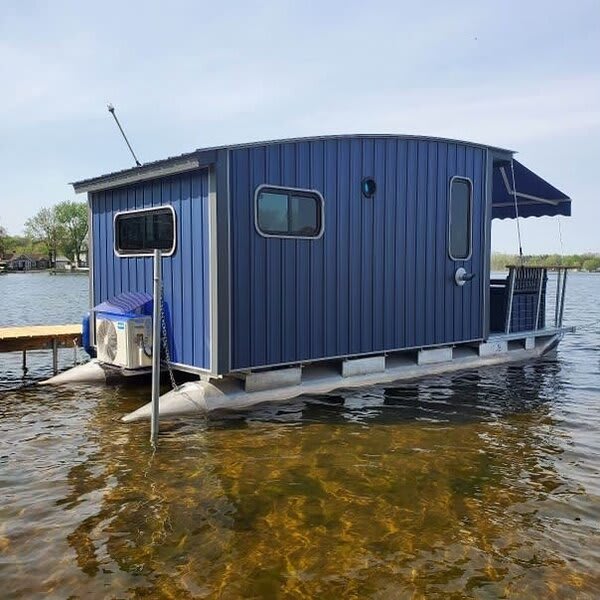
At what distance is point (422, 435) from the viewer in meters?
6.72

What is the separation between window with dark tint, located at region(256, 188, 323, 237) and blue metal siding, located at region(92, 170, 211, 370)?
748 millimetres

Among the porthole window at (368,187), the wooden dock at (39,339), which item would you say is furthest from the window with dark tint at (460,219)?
the wooden dock at (39,339)

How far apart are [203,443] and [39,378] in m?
5.04

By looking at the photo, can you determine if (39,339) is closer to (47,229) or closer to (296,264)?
(296,264)

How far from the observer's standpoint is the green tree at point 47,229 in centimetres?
9875

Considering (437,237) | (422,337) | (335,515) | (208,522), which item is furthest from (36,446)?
(437,237)

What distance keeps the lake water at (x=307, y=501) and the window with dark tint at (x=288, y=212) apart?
2.29 meters

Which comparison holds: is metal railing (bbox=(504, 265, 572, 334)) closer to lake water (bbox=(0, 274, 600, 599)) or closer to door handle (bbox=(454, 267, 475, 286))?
door handle (bbox=(454, 267, 475, 286))

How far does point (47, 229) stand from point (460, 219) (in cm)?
10093

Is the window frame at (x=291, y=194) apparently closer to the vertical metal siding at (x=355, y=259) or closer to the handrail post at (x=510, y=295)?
the vertical metal siding at (x=355, y=259)

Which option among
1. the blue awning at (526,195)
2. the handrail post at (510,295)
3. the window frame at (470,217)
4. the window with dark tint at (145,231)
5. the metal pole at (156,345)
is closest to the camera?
the metal pole at (156,345)

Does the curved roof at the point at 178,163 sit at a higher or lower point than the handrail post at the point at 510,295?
higher

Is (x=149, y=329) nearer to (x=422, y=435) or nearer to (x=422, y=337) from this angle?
(x=422, y=435)

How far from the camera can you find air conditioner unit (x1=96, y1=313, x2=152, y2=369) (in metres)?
7.82
